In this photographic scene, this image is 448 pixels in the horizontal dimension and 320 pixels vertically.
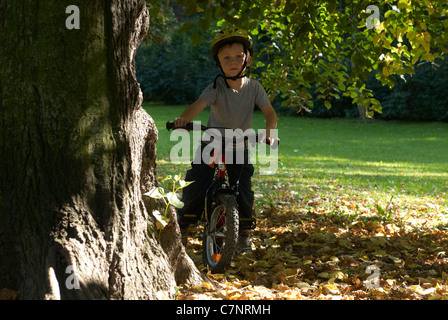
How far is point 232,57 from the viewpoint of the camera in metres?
4.20

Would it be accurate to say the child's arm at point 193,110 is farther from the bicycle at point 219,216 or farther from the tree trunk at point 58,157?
the tree trunk at point 58,157

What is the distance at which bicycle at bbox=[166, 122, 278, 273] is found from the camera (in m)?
3.92

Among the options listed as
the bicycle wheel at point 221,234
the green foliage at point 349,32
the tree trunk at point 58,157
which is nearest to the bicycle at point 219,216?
the bicycle wheel at point 221,234

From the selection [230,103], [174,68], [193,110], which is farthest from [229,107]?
[174,68]

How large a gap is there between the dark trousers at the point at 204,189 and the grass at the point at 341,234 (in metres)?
0.37

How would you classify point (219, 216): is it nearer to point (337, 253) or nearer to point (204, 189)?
point (204, 189)

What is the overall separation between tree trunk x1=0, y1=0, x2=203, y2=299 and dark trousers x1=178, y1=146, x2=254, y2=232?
157 centimetres

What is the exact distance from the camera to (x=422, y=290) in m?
3.63

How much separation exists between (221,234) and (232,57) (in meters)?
1.38

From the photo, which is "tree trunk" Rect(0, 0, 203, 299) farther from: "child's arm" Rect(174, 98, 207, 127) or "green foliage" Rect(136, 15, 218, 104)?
"green foliage" Rect(136, 15, 218, 104)

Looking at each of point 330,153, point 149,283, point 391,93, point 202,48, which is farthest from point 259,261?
point 202,48

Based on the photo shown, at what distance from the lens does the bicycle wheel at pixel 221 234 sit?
3893mm

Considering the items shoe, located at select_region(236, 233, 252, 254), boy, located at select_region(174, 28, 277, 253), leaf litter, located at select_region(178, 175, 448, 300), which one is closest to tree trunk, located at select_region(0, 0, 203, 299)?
leaf litter, located at select_region(178, 175, 448, 300)
